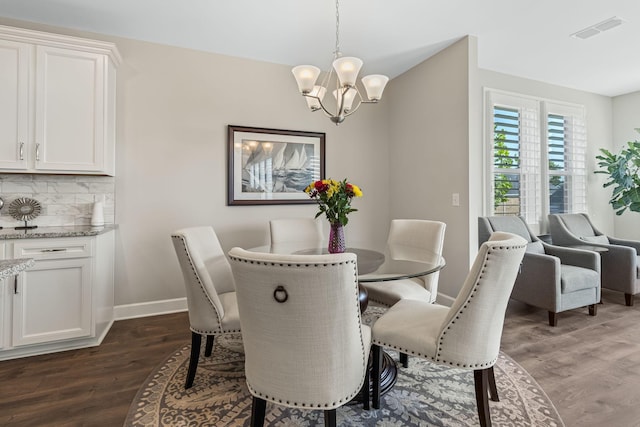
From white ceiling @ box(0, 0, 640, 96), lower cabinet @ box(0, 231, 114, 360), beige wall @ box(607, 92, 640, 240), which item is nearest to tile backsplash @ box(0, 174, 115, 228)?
lower cabinet @ box(0, 231, 114, 360)

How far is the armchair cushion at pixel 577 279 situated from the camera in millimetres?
2965

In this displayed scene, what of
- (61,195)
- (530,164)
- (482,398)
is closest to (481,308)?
(482,398)

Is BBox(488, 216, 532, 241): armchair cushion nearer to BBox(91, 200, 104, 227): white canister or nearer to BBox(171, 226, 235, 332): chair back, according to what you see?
BBox(171, 226, 235, 332): chair back

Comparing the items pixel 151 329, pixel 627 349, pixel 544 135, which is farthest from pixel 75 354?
pixel 544 135

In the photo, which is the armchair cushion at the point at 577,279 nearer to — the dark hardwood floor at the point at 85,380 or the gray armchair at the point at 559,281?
the gray armchair at the point at 559,281

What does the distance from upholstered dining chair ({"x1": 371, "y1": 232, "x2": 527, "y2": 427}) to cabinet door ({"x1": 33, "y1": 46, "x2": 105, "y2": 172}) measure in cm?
277

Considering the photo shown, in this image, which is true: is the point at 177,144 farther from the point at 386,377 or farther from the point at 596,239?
the point at 596,239

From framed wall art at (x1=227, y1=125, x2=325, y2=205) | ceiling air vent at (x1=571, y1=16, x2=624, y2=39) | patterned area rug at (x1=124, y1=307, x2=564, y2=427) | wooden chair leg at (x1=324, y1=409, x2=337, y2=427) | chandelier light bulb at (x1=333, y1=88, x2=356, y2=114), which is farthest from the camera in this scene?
framed wall art at (x1=227, y1=125, x2=325, y2=205)

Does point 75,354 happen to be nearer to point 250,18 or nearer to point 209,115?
point 209,115

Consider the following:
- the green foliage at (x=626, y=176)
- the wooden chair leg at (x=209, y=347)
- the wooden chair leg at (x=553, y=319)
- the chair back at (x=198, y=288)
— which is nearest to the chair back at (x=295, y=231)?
the wooden chair leg at (x=209, y=347)

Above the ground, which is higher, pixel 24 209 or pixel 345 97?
pixel 345 97

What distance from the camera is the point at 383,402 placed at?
1.84 meters

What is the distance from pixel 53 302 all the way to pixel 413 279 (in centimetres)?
277

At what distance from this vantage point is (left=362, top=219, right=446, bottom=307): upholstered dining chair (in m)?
2.34
